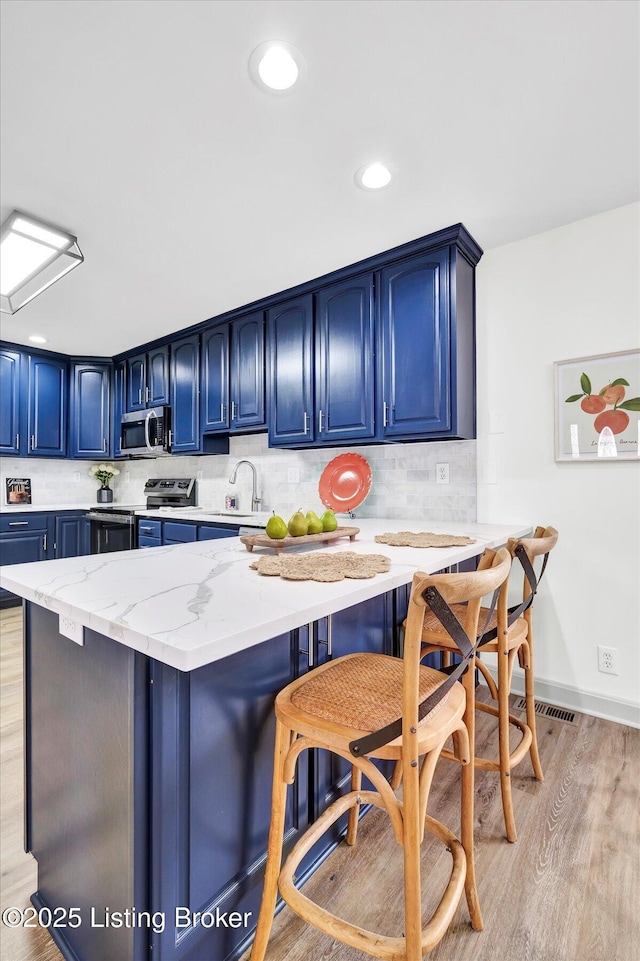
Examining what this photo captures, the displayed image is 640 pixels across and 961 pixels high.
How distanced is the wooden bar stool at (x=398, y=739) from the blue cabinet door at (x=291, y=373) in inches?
79.3

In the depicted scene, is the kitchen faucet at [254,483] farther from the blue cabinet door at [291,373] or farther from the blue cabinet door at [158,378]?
the blue cabinet door at [158,378]

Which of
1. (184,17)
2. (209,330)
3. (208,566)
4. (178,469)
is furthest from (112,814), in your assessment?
(178,469)

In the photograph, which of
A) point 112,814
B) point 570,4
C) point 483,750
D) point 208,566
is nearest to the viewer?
point 112,814

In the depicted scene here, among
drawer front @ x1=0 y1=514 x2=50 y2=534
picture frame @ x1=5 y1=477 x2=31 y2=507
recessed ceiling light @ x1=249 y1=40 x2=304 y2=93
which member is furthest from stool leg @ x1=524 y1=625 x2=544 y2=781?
picture frame @ x1=5 y1=477 x2=31 y2=507

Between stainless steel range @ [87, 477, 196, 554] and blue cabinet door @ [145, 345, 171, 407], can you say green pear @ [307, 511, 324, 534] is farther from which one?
blue cabinet door @ [145, 345, 171, 407]

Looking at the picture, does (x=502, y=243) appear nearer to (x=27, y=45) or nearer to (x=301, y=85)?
(x=301, y=85)

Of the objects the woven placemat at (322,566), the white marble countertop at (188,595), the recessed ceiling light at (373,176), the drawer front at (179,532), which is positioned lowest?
the drawer front at (179,532)

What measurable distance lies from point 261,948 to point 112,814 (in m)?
0.46

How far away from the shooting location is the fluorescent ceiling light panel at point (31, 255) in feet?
7.16

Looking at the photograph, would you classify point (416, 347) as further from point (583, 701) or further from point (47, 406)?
point (47, 406)

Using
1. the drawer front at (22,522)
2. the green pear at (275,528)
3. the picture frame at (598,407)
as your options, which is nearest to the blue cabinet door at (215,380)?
the drawer front at (22,522)

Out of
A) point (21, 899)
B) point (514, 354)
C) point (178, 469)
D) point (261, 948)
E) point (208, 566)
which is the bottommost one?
point (21, 899)

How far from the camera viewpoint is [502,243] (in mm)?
2455

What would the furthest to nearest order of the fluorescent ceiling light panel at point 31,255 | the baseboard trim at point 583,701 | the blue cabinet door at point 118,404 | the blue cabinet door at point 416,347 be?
1. the blue cabinet door at point 118,404
2. the blue cabinet door at point 416,347
3. the fluorescent ceiling light panel at point 31,255
4. the baseboard trim at point 583,701
